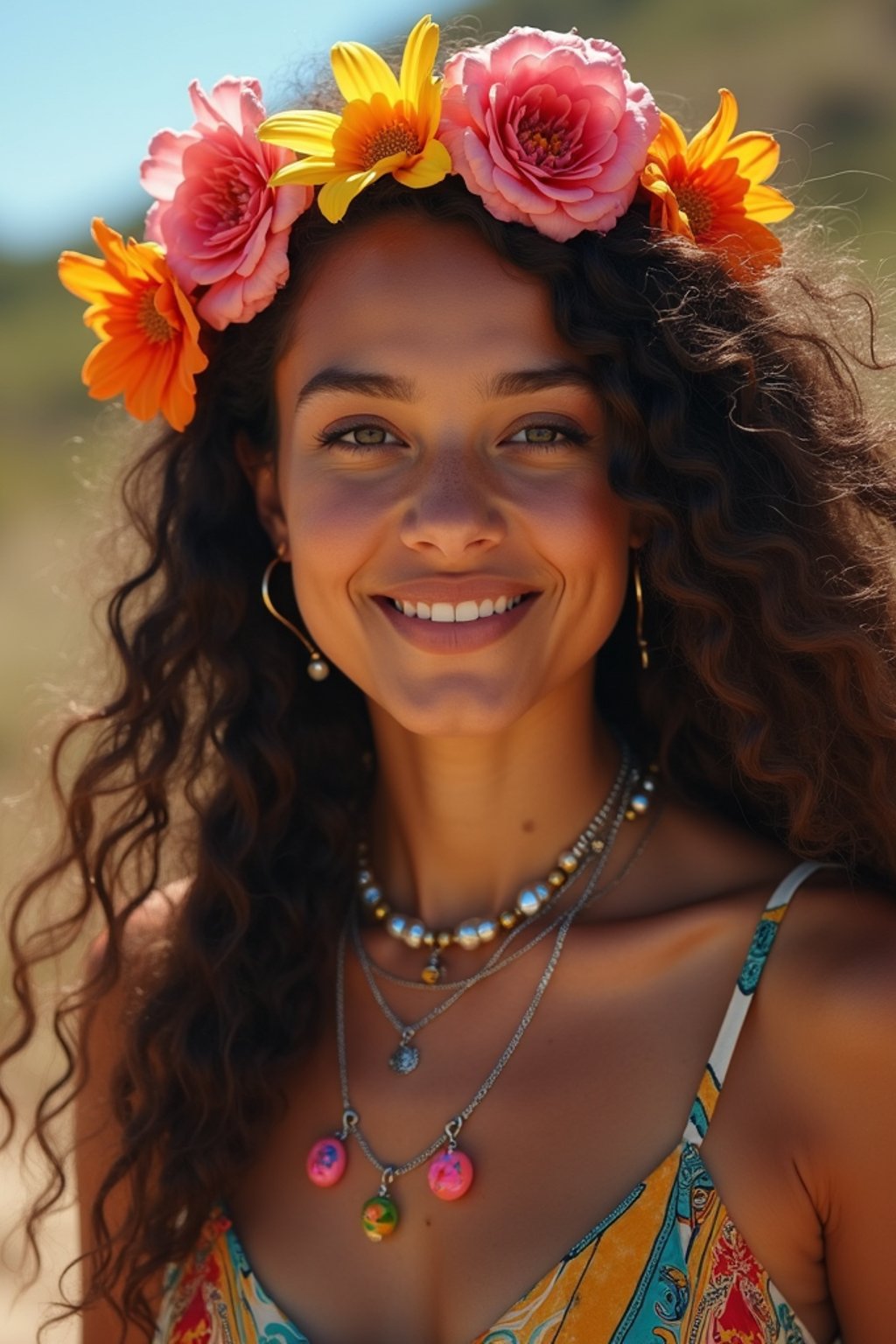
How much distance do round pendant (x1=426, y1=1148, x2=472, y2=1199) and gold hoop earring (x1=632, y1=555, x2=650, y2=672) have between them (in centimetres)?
74

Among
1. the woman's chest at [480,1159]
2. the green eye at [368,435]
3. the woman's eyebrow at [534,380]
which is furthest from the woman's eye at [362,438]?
the woman's chest at [480,1159]

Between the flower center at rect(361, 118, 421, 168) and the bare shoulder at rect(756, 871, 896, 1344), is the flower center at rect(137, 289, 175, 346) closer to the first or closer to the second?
the flower center at rect(361, 118, 421, 168)

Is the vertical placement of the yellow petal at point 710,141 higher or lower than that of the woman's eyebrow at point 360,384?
higher

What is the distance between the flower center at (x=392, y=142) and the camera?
7.06ft

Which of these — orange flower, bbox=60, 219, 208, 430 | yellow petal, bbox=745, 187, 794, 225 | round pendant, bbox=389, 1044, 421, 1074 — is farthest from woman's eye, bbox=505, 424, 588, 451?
round pendant, bbox=389, 1044, 421, 1074

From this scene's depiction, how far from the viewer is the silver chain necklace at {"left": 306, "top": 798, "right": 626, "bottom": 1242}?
2186 millimetres

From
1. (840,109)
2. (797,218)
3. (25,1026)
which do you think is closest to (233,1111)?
(25,1026)

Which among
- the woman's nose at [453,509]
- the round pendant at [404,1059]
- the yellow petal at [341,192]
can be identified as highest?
the yellow petal at [341,192]

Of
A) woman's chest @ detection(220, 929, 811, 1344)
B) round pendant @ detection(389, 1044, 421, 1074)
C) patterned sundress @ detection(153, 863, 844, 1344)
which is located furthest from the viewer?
round pendant @ detection(389, 1044, 421, 1074)

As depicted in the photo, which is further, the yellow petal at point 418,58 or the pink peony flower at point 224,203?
the pink peony flower at point 224,203

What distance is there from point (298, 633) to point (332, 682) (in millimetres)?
128

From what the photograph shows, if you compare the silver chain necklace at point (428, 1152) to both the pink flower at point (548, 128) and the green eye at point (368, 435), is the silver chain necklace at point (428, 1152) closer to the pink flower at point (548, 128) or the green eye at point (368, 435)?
the green eye at point (368, 435)

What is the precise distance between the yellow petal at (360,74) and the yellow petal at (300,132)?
0.21 feet

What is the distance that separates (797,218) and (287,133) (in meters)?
0.79
